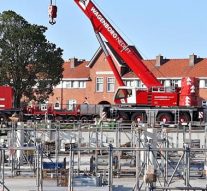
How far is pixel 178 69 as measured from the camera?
260 feet

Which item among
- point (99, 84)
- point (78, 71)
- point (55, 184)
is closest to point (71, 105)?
point (99, 84)

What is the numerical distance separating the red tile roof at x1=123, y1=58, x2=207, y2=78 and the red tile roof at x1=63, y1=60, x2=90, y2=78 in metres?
8.03

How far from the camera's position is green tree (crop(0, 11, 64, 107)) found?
5897 cm

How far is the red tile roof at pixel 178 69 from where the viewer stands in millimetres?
76938

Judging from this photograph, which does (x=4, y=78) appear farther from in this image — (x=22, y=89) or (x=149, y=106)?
(x=149, y=106)

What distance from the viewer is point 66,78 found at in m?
85.5

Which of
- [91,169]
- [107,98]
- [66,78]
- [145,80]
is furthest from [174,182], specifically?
[66,78]

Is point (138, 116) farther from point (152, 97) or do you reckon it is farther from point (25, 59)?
point (25, 59)

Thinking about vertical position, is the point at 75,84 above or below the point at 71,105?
above

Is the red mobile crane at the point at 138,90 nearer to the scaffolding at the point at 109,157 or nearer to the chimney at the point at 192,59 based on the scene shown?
the scaffolding at the point at 109,157

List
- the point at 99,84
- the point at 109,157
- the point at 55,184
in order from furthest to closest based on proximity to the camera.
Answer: the point at 99,84 < the point at 55,184 < the point at 109,157

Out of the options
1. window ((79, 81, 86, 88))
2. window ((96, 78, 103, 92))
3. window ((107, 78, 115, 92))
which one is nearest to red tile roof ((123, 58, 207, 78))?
window ((107, 78, 115, 92))

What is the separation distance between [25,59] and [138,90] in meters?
17.4

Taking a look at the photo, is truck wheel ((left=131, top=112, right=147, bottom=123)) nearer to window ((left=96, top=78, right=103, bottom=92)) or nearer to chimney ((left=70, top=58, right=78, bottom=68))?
window ((left=96, top=78, right=103, bottom=92))
